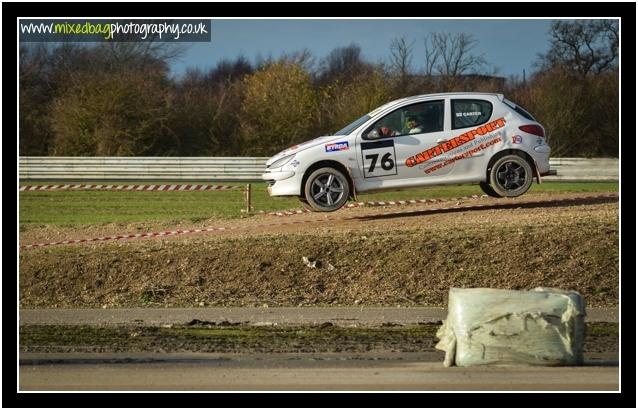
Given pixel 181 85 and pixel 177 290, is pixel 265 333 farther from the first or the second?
pixel 181 85

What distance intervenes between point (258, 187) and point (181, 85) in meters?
12.5

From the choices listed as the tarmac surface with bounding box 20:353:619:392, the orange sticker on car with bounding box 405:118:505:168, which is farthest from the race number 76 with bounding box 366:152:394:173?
the tarmac surface with bounding box 20:353:619:392

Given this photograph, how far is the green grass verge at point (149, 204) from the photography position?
21.8 m

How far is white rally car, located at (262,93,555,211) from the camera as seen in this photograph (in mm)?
15758

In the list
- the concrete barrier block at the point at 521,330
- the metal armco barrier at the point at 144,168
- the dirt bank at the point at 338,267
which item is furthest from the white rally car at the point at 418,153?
the metal armco barrier at the point at 144,168

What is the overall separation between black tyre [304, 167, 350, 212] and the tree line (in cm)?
1981

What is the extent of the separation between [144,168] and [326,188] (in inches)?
826

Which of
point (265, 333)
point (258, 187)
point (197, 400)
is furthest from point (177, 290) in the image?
point (258, 187)

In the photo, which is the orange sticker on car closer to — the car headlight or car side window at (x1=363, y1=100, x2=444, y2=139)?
car side window at (x1=363, y1=100, x2=444, y2=139)

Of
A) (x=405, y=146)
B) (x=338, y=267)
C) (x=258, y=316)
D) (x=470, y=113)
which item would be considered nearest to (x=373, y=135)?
(x=405, y=146)

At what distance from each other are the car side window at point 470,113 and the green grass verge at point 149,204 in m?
4.04

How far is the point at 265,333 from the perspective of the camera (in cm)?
1053

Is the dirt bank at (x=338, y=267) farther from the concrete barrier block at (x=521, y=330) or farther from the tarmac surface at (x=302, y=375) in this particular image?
the concrete barrier block at (x=521, y=330)

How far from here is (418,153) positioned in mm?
15828
